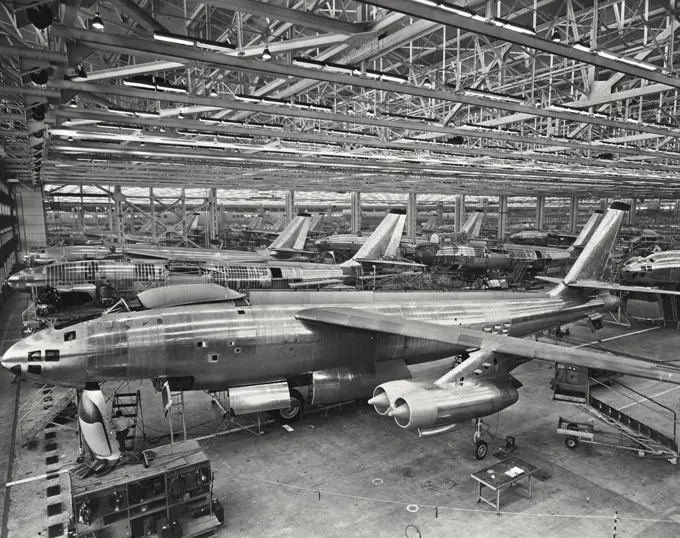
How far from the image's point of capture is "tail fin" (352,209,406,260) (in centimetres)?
3594

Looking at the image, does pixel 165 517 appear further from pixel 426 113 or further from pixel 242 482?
pixel 426 113

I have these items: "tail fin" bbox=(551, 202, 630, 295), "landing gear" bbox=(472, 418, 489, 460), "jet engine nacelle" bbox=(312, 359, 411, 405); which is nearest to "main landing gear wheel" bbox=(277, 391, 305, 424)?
"jet engine nacelle" bbox=(312, 359, 411, 405)

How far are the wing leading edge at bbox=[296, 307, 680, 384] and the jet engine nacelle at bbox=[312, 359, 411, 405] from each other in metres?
2.03

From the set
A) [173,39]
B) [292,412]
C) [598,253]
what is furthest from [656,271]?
[173,39]

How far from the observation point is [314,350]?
58.6 ft

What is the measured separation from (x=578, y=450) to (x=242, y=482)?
11245 mm

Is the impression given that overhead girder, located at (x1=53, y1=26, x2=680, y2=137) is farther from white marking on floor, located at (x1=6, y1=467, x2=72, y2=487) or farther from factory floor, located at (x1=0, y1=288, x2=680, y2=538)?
white marking on floor, located at (x1=6, y1=467, x2=72, y2=487)

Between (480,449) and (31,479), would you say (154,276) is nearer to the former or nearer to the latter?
(31,479)

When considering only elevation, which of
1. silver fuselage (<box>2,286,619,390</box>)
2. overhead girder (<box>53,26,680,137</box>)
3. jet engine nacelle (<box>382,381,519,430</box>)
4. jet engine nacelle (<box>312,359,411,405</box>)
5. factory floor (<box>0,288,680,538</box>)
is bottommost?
factory floor (<box>0,288,680,538</box>)

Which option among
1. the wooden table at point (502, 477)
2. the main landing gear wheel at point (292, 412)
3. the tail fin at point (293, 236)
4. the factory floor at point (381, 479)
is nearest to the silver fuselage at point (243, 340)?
the main landing gear wheel at point (292, 412)

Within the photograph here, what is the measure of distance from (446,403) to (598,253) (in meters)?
15.5

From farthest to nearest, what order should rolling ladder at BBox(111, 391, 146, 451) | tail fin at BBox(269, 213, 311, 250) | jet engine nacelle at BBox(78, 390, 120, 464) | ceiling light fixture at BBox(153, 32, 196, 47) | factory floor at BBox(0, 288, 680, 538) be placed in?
tail fin at BBox(269, 213, 311, 250)
rolling ladder at BBox(111, 391, 146, 451)
jet engine nacelle at BBox(78, 390, 120, 464)
factory floor at BBox(0, 288, 680, 538)
ceiling light fixture at BBox(153, 32, 196, 47)

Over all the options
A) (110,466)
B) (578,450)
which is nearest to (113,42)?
(110,466)

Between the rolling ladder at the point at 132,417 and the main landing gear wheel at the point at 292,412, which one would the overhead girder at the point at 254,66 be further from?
the main landing gear wheel at the point at 292,412
